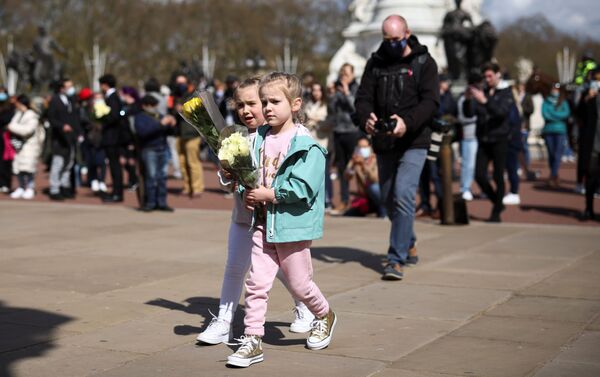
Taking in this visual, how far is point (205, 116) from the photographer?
20.6ft

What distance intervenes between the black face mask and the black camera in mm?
564

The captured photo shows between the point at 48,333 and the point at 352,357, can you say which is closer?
the point at 352,357

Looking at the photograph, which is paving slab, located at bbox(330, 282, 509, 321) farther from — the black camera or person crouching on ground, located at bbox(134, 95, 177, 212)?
person crouching on ground, located at bbox(134, 95, 177, 212)

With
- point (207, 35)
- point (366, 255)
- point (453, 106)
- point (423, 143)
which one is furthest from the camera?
point (207, 35)

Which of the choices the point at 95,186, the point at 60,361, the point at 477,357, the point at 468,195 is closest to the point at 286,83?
the point at 477,357

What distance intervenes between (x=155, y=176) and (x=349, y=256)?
5382mm

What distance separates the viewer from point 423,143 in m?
Answer: 9.39

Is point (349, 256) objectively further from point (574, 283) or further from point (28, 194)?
point (28, 194)

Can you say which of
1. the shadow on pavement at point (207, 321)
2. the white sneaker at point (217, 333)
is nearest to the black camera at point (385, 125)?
the shadow on pavement at point (207, 321)

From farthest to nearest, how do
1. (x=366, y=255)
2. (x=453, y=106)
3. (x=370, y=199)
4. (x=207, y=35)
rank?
(x=207, y=35) → (x=453, y=106) → (x=370, y=199) → (x=366, y=255)

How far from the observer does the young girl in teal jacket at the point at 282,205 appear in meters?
6.07

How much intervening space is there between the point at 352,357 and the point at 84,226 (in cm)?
762

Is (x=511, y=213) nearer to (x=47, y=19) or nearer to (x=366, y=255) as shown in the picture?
(x=366, y=255)

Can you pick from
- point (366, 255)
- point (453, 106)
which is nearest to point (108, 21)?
point (453, 106)
